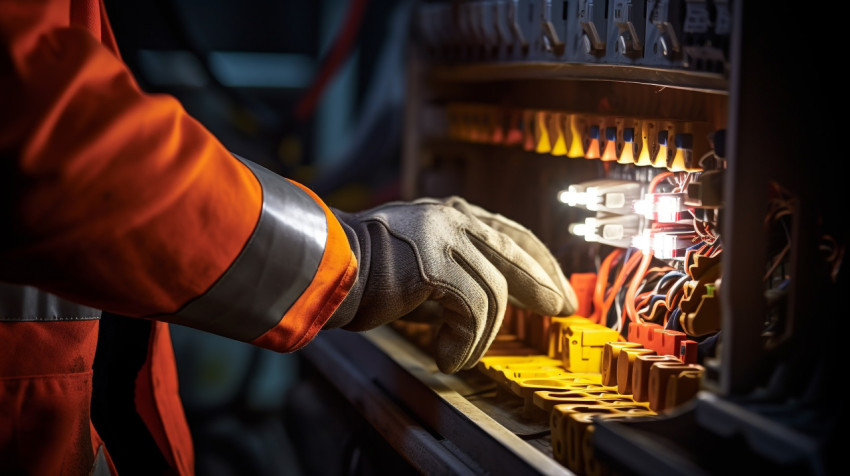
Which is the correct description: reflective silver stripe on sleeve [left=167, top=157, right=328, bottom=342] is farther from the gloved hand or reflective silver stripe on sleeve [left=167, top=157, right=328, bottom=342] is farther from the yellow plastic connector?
the yellow plastic connector

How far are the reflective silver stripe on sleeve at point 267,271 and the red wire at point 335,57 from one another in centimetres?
206

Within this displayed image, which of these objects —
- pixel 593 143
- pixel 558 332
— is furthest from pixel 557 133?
pixel 558 332

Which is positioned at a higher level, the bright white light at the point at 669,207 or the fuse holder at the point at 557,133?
the fuse holder at the point at 557,133

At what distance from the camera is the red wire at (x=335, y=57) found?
3043 millimetres

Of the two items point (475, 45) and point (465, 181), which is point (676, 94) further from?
point (465, 181)

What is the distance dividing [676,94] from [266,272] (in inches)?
25.9

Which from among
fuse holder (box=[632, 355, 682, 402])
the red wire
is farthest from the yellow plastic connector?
the red wire

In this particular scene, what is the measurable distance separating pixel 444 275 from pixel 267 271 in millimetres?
268

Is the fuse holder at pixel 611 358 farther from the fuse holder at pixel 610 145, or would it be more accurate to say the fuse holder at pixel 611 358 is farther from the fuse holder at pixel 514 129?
the fuse holder at pixel 514 129

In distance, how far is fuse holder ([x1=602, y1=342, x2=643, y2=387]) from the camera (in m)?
1.17

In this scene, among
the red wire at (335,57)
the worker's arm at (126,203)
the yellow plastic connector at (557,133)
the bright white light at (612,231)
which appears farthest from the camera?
the red wire at (335,57)

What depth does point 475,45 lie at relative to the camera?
1629 millimetres

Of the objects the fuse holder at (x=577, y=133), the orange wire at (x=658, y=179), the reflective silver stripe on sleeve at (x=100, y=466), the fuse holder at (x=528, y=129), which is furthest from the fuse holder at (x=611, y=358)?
the reflective silver stripe on sleeve at (x=100, y=466)

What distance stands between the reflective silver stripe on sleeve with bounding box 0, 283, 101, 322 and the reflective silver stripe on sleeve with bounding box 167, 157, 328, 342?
19cm
